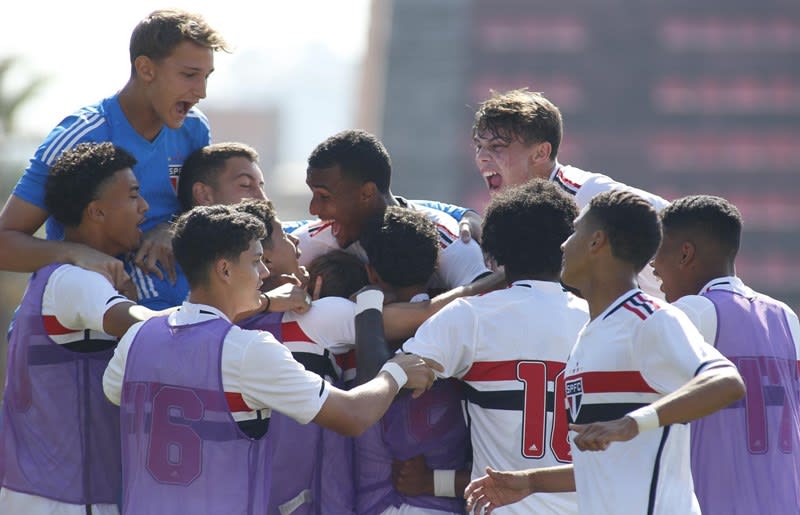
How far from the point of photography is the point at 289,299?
6102 millimetres

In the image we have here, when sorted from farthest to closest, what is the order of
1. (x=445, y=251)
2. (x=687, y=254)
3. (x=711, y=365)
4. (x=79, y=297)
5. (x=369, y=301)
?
(x=445, y=251) → (x=687, y=254) → (x=369, y=301) → (x=79, y=297) → (x=711, y=365)

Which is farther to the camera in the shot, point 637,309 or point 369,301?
point 369,301

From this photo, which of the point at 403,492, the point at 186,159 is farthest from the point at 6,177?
the point at 403,492

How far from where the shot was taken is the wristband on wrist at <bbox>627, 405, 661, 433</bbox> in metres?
4.64

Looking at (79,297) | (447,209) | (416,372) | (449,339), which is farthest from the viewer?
(447,209)

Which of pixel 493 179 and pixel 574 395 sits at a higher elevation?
pixel 493 179

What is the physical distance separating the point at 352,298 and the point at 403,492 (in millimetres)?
903

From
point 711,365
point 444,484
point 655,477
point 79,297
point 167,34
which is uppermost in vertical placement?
point 167,34

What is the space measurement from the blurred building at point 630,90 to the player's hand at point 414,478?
53.4 metres

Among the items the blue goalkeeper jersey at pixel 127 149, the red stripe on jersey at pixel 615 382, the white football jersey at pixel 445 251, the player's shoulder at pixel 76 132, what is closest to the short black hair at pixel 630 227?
the red stripe on jersey at pixel 615 382

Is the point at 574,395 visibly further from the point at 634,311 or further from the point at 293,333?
the point at 293,333

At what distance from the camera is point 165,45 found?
6949 mm

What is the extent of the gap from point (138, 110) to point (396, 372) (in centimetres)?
213

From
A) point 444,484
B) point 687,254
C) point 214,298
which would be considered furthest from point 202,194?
point 687,254
